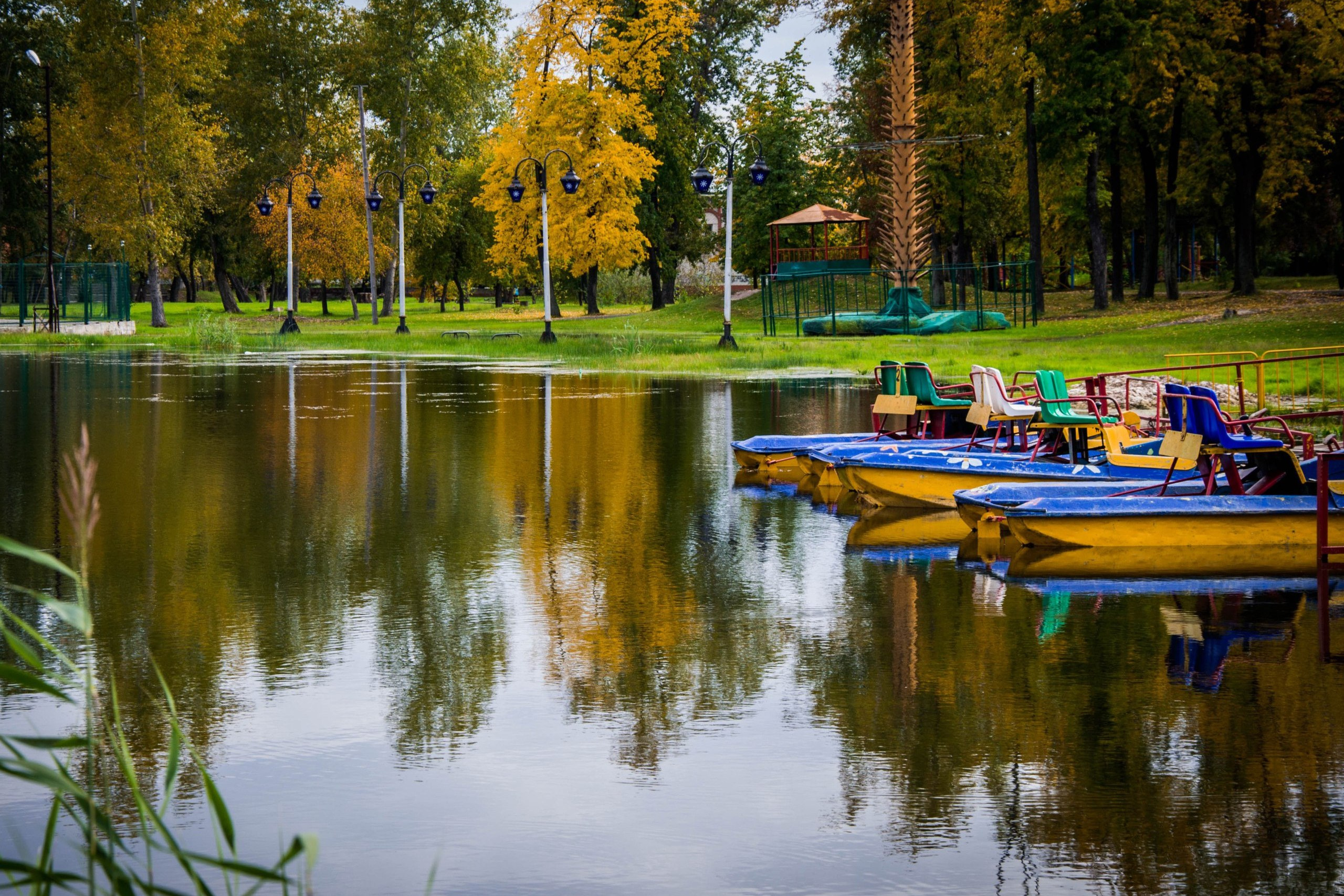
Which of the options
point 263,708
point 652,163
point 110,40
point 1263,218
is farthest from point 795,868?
point 110,40

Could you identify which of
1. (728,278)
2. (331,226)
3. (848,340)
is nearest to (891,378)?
(728,278)

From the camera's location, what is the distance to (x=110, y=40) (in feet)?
210

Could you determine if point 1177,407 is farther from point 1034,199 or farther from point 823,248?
point 823,248

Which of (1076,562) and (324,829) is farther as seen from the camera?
(1076,562)

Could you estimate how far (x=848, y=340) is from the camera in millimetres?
44531

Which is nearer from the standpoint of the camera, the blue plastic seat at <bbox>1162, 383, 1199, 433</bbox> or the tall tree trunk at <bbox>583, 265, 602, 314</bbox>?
the blue plastic seat at <bbox>1162, 383, 1199, 433</bbox>

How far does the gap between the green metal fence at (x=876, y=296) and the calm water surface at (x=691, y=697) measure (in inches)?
1318

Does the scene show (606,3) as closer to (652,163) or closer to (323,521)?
(652,163)

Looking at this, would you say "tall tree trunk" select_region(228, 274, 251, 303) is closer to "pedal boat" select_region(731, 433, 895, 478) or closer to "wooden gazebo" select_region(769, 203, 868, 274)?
"wooden gazebo" select_region(769, 203, 868, 274)

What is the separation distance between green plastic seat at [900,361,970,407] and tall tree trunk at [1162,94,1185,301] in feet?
134

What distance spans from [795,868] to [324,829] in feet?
5.52

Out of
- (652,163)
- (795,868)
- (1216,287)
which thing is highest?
(652,163)

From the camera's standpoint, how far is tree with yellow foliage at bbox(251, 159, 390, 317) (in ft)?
258

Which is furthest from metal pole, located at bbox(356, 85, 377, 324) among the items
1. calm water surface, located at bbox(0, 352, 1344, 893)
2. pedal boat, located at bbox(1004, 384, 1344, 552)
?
pedal boat, located at bbox(1004, 384, 1344, 552)
